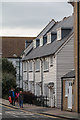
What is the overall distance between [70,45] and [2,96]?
17.4 metres

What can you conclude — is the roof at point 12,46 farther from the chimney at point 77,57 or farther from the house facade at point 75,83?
the chimney at point 77,57

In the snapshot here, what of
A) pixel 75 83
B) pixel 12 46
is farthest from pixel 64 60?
pixel 12 46

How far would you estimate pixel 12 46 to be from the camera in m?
71.2

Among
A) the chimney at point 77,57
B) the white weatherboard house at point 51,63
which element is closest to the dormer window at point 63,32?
the white weatherboard house at point 51,63

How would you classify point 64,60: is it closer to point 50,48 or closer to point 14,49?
point 50,48

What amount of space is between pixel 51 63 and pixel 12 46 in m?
33.3

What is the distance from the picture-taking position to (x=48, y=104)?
38.9m

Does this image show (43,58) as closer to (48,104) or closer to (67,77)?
(48,104)

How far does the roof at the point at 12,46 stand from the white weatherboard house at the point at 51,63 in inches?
730

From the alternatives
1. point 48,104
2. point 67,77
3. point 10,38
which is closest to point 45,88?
point 48,104

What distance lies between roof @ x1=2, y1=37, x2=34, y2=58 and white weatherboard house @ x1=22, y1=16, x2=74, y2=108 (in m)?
18.5

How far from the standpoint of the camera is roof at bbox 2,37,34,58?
224 ft

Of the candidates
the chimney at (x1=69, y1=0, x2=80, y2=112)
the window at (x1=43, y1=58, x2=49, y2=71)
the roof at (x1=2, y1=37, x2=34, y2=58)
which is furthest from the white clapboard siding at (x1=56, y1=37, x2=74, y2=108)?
the roof at (x1=2, y1=37, x2=34, y2=58)

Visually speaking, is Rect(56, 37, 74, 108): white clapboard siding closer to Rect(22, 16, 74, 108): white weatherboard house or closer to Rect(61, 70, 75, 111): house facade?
Rect(22, 16, 74, 108): white weatherboard house
